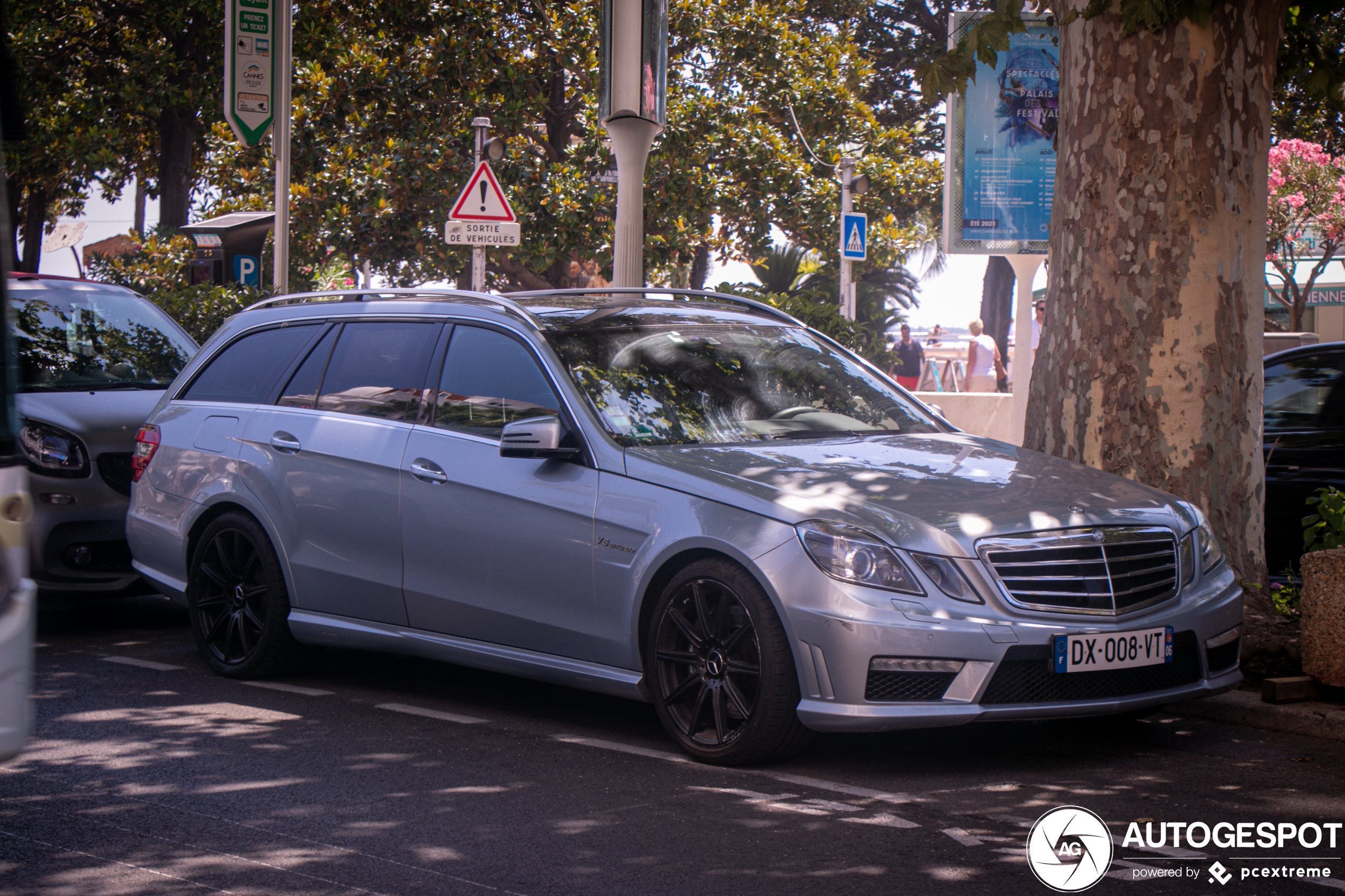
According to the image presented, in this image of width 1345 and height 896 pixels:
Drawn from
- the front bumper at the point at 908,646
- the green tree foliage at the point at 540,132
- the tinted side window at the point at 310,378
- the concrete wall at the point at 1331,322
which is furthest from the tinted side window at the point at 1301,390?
the concrete wall at the point at 1331,322

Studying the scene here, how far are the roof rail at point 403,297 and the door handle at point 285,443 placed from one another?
2.43 feet

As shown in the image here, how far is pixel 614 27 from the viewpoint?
11.0 meters

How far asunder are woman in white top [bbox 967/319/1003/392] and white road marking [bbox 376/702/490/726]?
19.8 m

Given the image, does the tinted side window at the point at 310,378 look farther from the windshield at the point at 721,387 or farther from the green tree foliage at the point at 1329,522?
the green tree foliage at the point at 1329,522

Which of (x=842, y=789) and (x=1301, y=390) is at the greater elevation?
(x=1301, y=390)

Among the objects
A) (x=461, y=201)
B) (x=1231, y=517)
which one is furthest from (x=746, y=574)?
(x=461, y=201)

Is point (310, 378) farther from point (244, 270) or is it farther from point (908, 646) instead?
point (244, 270)

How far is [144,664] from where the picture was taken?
759 cm

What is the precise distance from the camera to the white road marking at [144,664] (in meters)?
7.47

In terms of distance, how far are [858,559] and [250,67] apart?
1072cm

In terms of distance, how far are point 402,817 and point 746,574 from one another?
4.53 feet

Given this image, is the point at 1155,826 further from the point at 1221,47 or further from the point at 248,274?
the point at 248,274

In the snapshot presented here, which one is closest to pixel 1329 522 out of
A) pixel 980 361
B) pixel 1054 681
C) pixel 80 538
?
pixel 1054 681

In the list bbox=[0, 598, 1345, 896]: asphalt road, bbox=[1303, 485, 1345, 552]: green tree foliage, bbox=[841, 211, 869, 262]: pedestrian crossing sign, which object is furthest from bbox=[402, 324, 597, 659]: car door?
bbox=[841, 211, 869, 262]: pedestrian crossing sign
